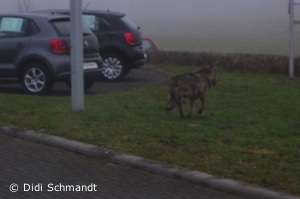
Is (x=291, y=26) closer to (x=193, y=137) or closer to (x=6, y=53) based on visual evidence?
(x=6, y=53)

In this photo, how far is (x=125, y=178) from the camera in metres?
9.32

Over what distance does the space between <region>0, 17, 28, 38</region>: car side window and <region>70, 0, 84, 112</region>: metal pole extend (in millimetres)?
2951

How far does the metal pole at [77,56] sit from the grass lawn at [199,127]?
0.65ft

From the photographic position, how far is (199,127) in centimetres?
1168

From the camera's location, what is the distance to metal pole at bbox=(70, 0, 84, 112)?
42.2ft

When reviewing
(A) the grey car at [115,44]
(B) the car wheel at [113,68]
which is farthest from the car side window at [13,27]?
(B) the car wheel at [113,68]

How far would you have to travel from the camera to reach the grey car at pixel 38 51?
1533 centimetres

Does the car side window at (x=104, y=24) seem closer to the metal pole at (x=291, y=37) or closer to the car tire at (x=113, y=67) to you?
the car tire at (x=113, y=67)

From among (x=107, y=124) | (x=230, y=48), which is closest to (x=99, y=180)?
(x=107, y=124)

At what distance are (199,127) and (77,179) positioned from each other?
9.42 ft

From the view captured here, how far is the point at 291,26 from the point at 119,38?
3634 mm

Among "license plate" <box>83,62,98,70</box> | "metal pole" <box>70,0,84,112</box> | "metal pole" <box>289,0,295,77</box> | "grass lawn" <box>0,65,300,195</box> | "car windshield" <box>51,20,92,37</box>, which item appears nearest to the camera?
"grass lawn" <box>0,65,300,195</box>

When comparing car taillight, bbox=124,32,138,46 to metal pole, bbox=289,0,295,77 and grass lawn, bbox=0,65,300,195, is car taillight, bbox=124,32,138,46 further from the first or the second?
metal pole, bbox=289,0,295,77

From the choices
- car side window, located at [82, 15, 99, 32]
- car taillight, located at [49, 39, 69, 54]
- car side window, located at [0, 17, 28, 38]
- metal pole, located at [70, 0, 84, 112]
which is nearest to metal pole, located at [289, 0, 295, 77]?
car side window, located at [82, 15, 99, 32]
